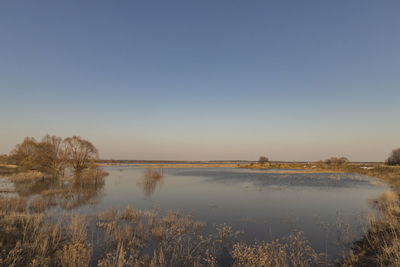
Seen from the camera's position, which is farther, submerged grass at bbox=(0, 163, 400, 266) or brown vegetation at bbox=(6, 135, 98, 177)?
brown vegetation at bbox=(6, 135, 98, 177)

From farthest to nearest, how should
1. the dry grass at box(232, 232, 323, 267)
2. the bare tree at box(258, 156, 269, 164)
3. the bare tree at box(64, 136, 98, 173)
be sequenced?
the bare tree at box(258, 156, 269, 164)
the bare tree at box(64, 136, 98, 173)
the dry grass at box(232, 232, 323, 267)

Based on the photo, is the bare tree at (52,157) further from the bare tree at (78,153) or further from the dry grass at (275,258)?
the dry grass at (275,258)

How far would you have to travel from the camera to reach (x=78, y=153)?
38.4m

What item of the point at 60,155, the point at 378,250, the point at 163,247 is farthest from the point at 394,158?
the point at 60,155

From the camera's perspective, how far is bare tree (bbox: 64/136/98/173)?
3809cm

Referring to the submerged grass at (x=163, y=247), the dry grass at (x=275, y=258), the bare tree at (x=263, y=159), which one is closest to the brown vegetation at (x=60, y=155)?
the submerged grass at (x=163, y=247)

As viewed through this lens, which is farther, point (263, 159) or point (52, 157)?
point (263, 159)

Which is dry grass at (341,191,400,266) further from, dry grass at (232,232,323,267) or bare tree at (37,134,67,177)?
bare tree at (37,134,67,177)

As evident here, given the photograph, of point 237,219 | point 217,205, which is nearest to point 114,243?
point 237,219

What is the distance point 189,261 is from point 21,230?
8121mm

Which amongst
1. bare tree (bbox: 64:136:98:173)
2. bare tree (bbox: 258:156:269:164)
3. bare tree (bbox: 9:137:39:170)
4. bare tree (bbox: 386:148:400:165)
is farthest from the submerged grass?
bare tree (bbox: 258:156:269:164)

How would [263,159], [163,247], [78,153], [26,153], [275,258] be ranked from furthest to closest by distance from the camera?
1. [263,159]
2. [26,153]
3. [78,153]
4. [163,247]
5. [275,258]

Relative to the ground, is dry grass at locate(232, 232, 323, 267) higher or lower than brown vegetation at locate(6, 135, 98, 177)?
lower

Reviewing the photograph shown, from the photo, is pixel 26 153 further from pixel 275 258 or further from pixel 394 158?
pixel 394 158
